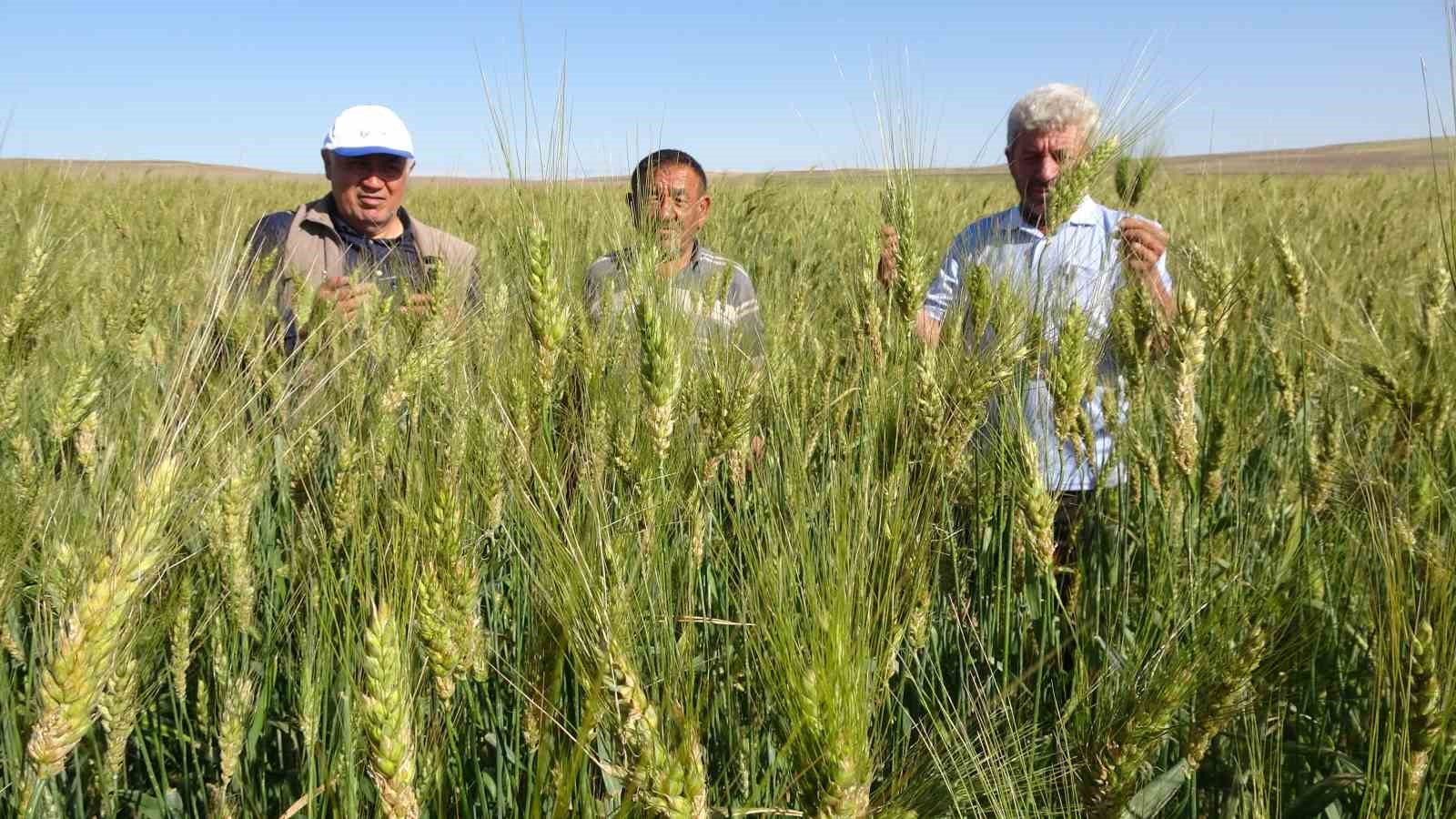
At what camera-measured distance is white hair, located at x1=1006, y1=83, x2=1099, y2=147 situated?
257 cm

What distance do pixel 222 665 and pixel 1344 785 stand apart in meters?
1.38

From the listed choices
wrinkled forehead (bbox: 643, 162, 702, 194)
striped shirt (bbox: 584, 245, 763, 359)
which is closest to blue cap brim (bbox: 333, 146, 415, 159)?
wrinkled forehead (bbox: 643, 162, 702, 194)

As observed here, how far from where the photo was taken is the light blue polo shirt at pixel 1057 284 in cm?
171

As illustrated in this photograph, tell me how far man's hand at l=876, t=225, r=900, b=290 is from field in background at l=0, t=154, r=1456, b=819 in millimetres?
32

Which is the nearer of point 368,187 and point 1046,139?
point 1046,139

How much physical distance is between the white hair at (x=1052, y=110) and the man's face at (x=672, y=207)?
0.97 meters

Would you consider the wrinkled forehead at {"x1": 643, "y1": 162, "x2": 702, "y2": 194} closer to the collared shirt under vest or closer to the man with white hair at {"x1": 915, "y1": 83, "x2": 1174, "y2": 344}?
the collared shirt under vest

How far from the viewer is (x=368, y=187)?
3.50 m

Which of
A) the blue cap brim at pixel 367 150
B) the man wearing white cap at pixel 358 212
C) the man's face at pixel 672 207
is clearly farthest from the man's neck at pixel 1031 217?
the blue cap brim at pixel 367 150

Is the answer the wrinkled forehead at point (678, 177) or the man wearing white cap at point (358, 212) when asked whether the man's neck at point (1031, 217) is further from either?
the man wearing white cap at point (358, 212)

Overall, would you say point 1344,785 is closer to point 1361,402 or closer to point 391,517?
point 1361,402

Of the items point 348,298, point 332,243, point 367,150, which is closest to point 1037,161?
point 348,298

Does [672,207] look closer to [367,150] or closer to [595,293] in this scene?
[595,293]

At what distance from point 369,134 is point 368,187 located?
0.60 ft
